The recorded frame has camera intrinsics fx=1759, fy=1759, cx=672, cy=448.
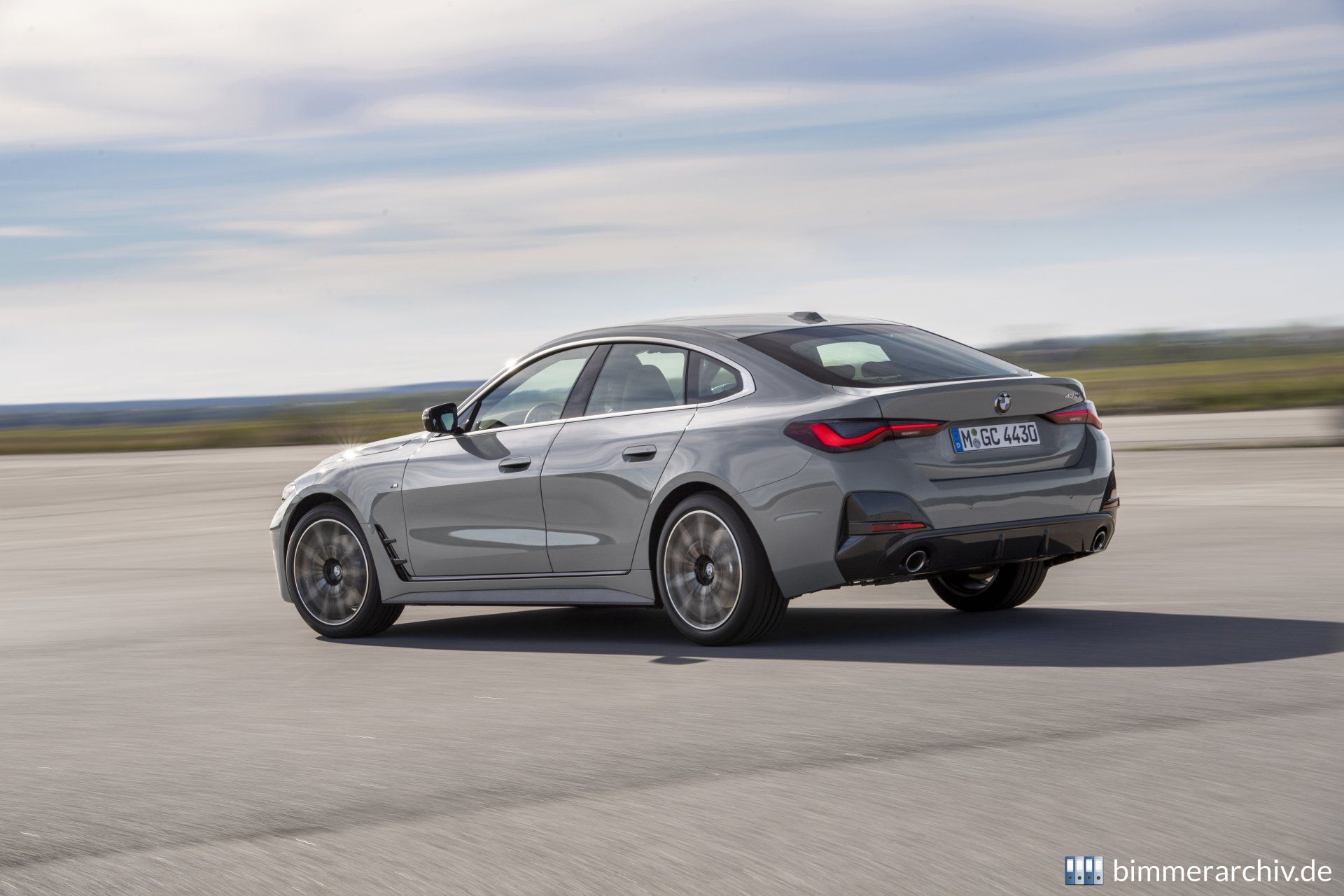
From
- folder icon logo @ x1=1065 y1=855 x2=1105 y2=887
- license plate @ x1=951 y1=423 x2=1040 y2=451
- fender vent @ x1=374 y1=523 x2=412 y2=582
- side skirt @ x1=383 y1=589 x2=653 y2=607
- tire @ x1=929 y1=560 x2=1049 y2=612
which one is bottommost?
folder icon logo @ x1=1065 y1=855 x2=1105 y2=887

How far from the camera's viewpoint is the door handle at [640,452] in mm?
8352

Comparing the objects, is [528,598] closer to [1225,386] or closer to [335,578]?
[335,578]

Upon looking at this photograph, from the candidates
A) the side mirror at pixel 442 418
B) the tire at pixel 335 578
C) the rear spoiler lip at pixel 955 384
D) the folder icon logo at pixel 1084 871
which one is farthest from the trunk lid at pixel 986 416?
the folder icon logo at pixel 1084 871

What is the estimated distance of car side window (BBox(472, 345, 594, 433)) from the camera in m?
9.07

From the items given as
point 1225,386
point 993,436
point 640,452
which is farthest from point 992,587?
point 1225,386

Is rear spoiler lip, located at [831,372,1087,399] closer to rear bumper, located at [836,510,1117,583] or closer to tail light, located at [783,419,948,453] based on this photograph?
tail light, located at [783,419,948,453]

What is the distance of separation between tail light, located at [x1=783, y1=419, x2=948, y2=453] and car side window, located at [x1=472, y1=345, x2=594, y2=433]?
1.66 meters

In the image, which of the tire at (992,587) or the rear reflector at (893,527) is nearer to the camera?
the rear reflector at (893,527)

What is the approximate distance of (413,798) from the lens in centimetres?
539

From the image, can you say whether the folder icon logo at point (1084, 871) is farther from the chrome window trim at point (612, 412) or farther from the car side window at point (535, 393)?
the car side window at point (535, 393)

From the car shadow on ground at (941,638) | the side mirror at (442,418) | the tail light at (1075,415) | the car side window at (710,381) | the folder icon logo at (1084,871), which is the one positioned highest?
the car side window at (710,381)

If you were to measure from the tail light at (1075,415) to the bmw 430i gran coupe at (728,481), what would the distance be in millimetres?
19

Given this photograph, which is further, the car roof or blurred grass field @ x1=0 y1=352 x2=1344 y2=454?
blurred grass field @ x1=0 y1=352 x2=1344 y2=454

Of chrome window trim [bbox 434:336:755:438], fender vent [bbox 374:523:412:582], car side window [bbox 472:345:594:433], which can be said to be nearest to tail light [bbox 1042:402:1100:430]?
chrome window trim [bbox 434:336:755:438]
